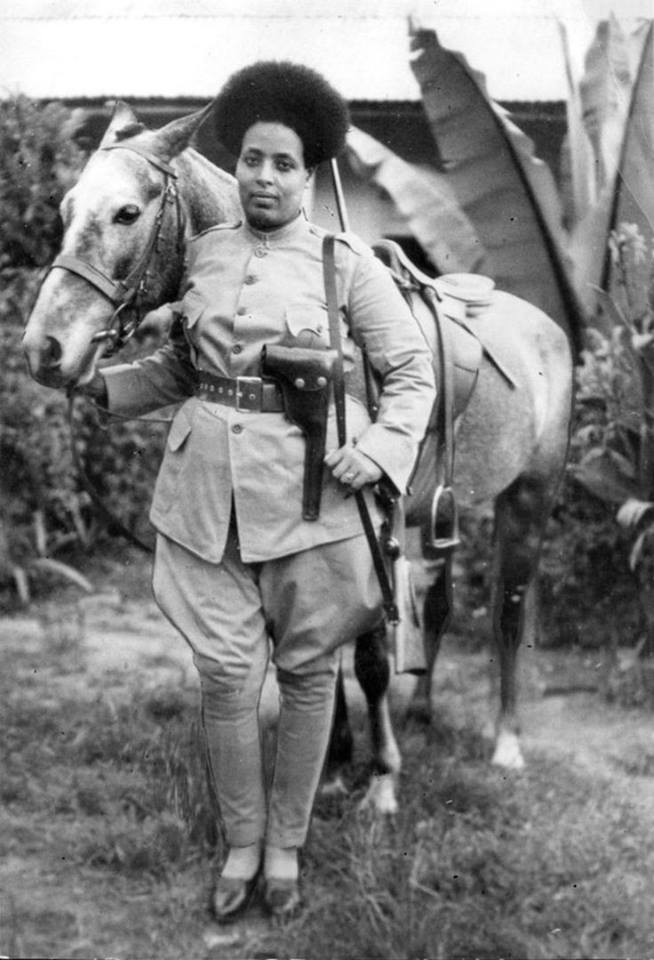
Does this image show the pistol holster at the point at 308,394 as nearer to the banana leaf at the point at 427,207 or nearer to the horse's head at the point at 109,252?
the horse's head at the point at 109,252

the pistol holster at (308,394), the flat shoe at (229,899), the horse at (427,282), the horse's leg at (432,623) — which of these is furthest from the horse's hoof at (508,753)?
the pistol holster at (308,394)

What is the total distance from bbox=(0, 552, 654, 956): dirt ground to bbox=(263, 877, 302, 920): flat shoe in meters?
0.78

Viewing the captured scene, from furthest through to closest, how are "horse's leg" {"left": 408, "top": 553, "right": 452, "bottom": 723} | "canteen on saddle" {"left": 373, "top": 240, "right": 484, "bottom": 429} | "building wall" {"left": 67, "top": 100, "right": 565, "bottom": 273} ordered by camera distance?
"horse's leg" {"left": 408, "top": 553, "right": 452, "bottom": 723} → "building wall" {"left": 67, "top": 100, "right": 565, "bottom": 273} → "canteen on saddle" {"left": 373, "top": 240, "right": 484, "bottom": 429}

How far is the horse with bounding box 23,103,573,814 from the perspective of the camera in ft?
8.99

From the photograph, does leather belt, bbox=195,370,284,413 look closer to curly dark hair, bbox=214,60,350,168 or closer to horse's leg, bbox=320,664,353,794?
curly dark hair, bbox=214,60,350,168

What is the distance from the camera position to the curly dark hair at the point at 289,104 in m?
2.77

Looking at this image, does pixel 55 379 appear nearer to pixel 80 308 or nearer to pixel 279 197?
pixel 80 308

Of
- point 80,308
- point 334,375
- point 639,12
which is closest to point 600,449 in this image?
point 639,12

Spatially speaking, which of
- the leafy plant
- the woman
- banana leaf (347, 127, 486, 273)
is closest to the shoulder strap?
the woman

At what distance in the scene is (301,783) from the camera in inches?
116

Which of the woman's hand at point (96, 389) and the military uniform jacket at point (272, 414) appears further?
the woman's hand at point (96, 389)

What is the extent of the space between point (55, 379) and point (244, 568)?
2.17 ft

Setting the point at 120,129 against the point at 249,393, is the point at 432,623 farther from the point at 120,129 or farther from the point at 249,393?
the point at 120,129

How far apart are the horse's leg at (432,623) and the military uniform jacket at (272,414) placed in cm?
124
